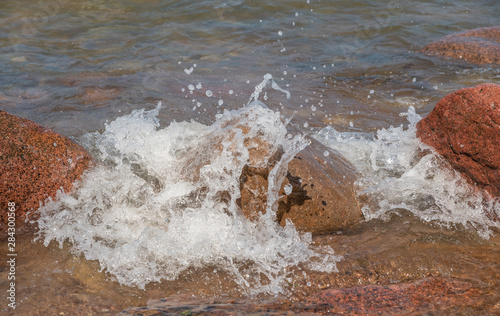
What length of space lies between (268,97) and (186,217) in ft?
10.3

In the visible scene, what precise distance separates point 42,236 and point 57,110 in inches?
107

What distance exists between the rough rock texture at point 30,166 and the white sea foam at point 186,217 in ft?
0.38

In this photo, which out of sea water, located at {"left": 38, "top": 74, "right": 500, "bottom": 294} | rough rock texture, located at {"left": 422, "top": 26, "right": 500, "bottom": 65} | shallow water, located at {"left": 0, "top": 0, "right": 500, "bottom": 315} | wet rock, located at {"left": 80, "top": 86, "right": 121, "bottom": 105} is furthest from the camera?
rough rock texture, located at {"left": 422, "top": 26, "right": 500, "bottom": 65}

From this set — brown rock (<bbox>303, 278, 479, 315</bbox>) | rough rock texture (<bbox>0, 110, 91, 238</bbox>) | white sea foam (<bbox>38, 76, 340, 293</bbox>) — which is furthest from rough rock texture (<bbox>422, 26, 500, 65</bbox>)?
rough rock texture (<bbox>0, 110, 91, 238</bbox>)

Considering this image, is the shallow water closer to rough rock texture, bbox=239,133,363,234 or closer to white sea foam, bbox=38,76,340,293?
white sea foam, bbox=38,76,340,293

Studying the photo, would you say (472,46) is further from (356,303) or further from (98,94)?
(356,303)

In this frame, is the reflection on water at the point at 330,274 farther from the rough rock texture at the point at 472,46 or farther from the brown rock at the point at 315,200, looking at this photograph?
the rough rock texture at the point at 472,46

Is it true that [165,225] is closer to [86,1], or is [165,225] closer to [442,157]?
[442,157]

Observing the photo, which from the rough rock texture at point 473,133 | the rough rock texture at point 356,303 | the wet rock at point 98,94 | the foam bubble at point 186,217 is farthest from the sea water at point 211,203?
the wet rock at point 98,94

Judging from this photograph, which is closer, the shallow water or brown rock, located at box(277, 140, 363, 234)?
the shallow water

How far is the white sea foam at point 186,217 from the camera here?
129 inches

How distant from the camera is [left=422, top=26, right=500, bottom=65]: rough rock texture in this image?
7.77 meters

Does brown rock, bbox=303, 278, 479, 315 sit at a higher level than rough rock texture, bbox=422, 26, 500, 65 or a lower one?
lower

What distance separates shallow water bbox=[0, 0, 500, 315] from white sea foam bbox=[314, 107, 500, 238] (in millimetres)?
13
